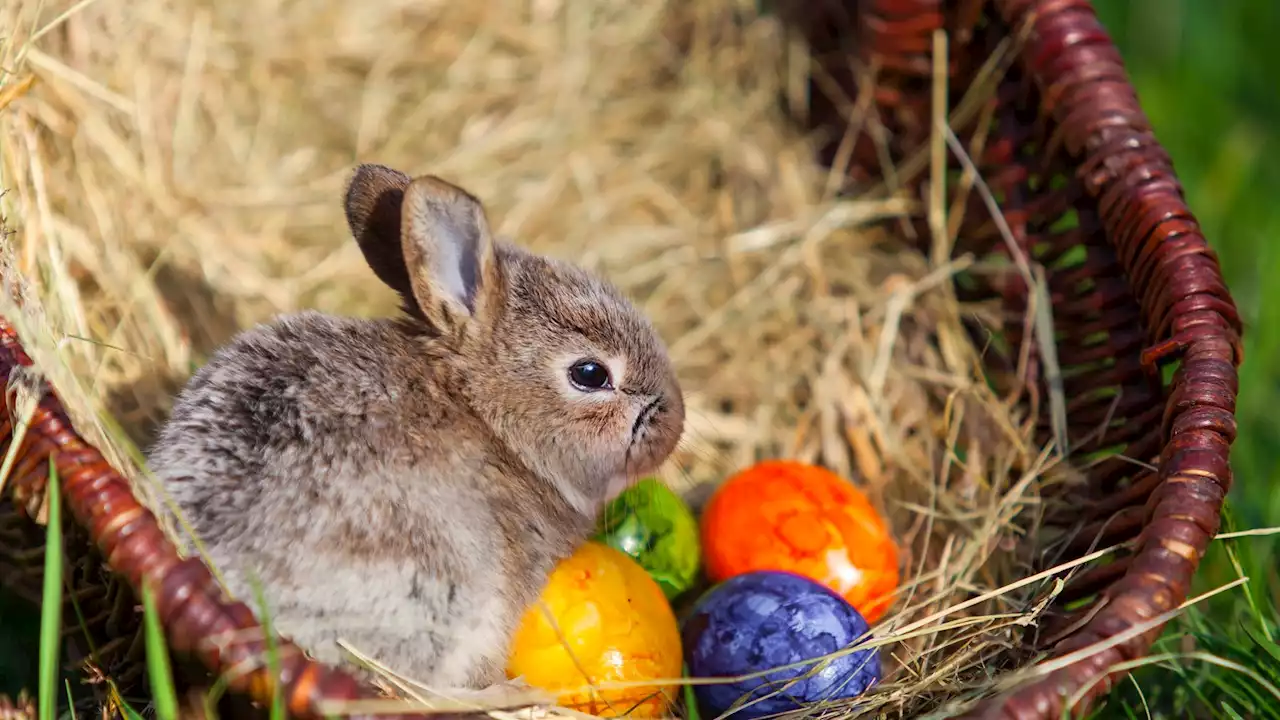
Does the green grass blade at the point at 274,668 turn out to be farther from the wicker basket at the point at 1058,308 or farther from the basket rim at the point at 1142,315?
the basket rim at the point at 1142,315

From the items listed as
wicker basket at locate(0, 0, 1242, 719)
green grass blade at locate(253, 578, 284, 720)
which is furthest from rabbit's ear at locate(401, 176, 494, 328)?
green grass blade at locate(253, 578, 284, 720)

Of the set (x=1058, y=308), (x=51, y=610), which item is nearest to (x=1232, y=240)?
(x=1058, y=308)

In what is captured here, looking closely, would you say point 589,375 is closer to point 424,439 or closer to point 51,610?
point 424,439

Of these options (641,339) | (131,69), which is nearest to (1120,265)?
(641,339)

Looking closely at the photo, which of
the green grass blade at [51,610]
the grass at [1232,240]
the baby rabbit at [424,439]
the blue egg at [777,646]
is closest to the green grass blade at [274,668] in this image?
the baby rabbit at [424,439]

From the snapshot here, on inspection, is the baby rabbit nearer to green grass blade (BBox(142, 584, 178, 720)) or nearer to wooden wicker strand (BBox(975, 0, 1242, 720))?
green grass blade (BBox(142, 584, 178, 720))

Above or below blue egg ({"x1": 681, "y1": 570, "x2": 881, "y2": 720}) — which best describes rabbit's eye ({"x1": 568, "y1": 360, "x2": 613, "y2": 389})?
above
